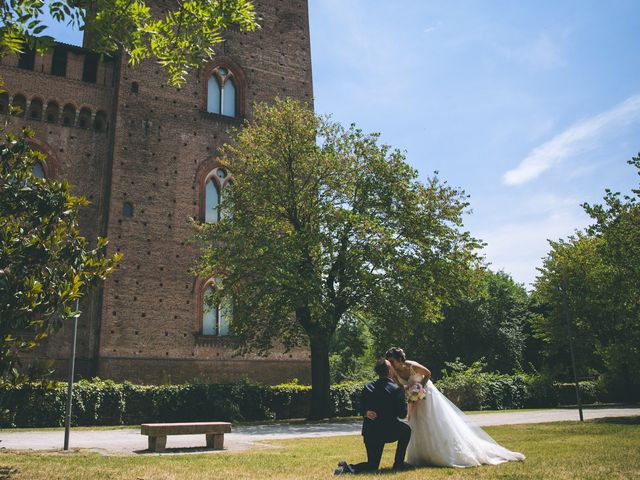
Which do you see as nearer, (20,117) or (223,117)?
(20,117)

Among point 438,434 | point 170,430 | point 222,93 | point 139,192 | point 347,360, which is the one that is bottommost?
point 170,430

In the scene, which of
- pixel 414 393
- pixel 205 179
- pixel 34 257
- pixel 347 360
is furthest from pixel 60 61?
pixel 347 360

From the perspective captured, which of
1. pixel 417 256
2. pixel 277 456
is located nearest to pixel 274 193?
pixel 417 256

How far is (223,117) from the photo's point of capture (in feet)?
86.8

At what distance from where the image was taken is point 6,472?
6.89m

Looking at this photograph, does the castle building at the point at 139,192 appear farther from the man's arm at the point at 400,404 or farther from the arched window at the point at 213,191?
the man's arm at the point at 400,404

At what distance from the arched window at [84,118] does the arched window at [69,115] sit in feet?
0.81

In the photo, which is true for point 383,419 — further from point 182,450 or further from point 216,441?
point 182,450

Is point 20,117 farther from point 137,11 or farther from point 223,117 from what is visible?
point 137,11

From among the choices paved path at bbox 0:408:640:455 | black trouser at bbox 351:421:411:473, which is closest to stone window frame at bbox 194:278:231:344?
paved path at bbox 0:408:640:455

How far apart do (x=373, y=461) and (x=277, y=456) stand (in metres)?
2.37

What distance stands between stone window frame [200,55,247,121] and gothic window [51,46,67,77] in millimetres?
5927

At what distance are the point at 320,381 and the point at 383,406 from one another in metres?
13.0

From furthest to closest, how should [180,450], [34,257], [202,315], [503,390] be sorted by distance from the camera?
[503,390] < [202,315] < [180,450] < [34,257]
